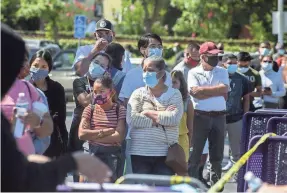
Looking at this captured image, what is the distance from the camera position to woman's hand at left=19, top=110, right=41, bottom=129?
4977 mm

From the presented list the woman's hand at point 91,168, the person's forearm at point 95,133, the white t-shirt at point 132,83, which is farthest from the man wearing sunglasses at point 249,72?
the woman's hand at point 91,168

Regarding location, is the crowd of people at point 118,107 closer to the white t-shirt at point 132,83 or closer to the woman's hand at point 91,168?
the white t-shirt at point 132,83

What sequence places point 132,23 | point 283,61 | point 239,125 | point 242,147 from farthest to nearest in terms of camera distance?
point 132,23
point 283,61
point 239,125
point 242,147

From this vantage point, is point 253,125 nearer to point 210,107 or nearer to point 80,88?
point 80,88

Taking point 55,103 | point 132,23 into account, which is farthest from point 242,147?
point 132,23

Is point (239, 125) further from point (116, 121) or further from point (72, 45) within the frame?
point (72, 45)

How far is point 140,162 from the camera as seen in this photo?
7820 mm

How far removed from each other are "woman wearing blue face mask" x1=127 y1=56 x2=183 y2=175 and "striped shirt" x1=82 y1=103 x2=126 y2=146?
135 millimetres

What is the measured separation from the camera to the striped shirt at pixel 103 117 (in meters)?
7.92

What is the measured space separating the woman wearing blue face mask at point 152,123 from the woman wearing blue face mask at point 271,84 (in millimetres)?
7082

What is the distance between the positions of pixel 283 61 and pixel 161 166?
9322mm

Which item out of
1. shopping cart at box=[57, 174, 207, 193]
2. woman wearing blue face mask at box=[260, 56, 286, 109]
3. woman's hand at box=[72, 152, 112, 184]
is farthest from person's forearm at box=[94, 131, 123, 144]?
woman wearing blue face mask at box=[260, 56, 286, 109]

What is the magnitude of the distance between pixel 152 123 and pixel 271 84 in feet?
24.3

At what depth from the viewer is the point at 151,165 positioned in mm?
7812
